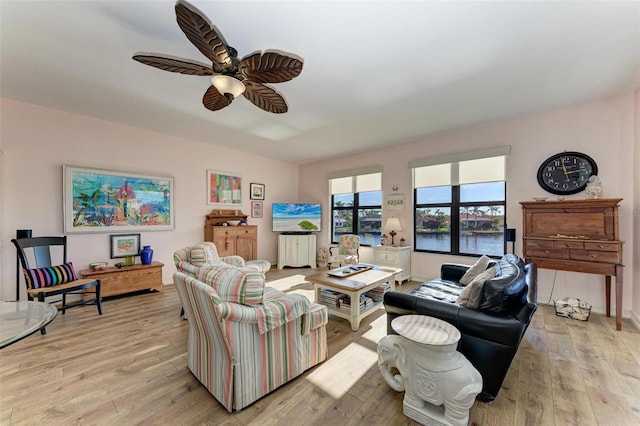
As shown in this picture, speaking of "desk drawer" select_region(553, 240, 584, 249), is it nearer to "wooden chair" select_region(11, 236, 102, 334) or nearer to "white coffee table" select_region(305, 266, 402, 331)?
"white coffee table" select_region(305, 266, 402, 331)

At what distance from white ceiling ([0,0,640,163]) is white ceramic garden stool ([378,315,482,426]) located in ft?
7.11

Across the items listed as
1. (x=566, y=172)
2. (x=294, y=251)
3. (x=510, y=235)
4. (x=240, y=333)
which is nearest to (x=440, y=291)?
(x=510, y=235)

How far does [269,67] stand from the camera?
1.82 metres

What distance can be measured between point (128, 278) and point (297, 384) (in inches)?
130

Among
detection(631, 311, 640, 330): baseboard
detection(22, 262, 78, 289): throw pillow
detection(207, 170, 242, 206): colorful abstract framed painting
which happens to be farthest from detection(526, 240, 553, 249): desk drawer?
detection(22, 262, 78, 289): throw pillow

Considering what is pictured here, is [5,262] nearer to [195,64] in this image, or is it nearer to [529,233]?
[195,64]

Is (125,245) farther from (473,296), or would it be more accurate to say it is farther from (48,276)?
(473,296)

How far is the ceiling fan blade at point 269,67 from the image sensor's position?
5.61 feet

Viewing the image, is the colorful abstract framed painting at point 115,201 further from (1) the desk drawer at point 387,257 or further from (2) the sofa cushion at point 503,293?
(2) the sofa cushion at point 503,293

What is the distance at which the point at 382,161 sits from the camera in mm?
5301

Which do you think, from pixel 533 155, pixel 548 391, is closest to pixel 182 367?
pixel 548 391

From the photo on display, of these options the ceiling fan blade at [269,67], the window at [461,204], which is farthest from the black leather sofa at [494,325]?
the window at [461,204]

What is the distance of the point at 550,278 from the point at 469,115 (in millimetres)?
2541

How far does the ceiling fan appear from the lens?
1.48 meters
